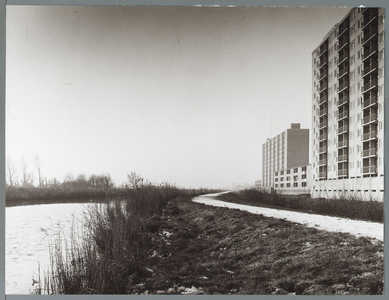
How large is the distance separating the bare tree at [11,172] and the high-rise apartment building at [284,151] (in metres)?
4.33

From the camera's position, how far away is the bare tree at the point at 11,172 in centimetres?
581

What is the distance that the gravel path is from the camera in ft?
18.4

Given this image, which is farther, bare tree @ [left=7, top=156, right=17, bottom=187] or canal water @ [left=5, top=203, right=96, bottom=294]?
bare tree @ [left=7, top=156, right=17, bottom=187]

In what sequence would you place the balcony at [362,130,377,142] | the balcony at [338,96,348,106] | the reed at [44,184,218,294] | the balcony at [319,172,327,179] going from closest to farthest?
the reed at [44,184,218,294]
the balcony at [362,130,377,142]
the balcony at [338,96,348,106]
the balcony at [319,172,327,179]

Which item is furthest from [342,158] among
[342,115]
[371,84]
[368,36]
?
[368,36]

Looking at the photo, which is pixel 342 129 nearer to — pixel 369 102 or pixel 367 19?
pixel 369 102

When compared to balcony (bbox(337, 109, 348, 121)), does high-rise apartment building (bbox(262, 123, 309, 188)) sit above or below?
below

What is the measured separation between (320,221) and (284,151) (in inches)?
64.5

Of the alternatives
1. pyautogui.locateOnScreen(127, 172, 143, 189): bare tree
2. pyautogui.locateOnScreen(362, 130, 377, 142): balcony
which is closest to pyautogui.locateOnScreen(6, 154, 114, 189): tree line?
pyautogui.locateOnScreen(127, 172, 143, 189): bare tree

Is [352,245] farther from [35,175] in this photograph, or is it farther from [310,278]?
[35,175]

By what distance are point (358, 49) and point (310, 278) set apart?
436cm

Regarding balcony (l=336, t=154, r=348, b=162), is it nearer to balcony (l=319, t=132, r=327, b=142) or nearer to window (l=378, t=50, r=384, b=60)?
balcony (l=319, t=132, r=327, b=142)

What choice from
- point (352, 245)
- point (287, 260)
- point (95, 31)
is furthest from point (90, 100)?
point (352, 245)

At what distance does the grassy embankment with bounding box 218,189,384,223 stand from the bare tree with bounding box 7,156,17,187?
4.19m
